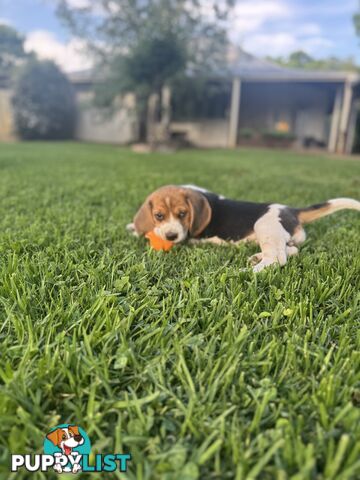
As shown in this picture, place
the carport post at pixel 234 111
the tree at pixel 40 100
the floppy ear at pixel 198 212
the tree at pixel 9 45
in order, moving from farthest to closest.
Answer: the tree at pixel 9 45
the tree at pixel 40 100
the carport post at pixel 234 111
the floppy ear at pixel 198 212

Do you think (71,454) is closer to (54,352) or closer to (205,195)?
(54,352)

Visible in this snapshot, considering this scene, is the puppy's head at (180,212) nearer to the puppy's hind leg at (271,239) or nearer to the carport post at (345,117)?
the puppy's hind leg at (271,239)

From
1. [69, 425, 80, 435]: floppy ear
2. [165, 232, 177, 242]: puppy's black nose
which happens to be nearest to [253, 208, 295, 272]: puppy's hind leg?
[165, 232, 177, 242]: puppy's black nose

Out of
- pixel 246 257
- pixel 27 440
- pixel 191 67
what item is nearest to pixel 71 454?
pixel 27 440

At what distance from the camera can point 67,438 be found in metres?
1.17

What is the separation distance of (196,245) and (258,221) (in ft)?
1.67

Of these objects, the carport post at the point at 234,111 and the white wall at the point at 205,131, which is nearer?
the carport post at the point at 234,111

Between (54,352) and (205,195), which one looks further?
(205,195)

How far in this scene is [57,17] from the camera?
16859mm

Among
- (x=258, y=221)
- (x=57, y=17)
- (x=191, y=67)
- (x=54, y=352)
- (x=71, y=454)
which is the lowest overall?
(x=71, y=454)

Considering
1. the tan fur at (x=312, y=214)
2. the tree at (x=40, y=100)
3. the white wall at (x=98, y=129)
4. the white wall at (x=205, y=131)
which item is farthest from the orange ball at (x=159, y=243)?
the white wall at (x=98, y=129)

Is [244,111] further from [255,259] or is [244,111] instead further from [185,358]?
[185,358]

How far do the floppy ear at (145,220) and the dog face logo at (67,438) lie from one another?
188 cm

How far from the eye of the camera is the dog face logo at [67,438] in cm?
114
